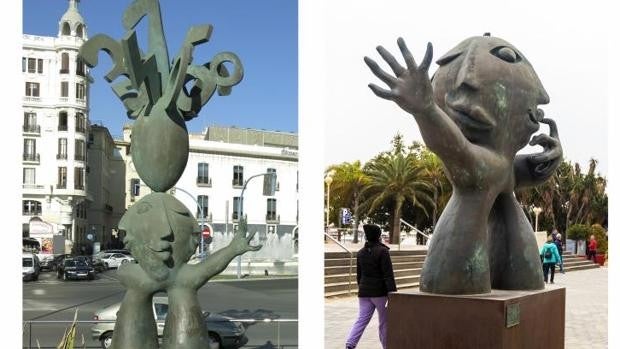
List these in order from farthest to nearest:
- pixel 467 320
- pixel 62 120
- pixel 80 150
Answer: pixel 80 150, pixel 62 120, pixel 467 320

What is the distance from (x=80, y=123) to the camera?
1543 inches

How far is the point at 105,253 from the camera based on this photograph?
98.2 ft

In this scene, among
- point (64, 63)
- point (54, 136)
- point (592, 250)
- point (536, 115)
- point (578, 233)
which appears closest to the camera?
point (536, 115)

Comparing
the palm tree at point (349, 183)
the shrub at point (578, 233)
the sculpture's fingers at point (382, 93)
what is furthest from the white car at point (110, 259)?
the sculpture's fingers at point (382, 93)

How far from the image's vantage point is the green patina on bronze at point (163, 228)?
4.04m

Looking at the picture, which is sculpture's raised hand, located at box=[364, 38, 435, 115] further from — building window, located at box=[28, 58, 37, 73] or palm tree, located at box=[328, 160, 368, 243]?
building window, located at box=[28, 58, 37, 73]

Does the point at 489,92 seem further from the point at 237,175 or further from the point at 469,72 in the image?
the point at 237,175

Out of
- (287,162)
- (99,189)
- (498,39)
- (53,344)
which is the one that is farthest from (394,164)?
(498,39)

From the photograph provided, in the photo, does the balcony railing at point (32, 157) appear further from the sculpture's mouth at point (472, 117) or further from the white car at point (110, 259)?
the sculpture's mouth at point (472, 117)

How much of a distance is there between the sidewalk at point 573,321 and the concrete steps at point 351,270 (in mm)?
339

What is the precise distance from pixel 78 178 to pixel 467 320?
38.0 meters

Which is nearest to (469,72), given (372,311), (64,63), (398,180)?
(372,311)

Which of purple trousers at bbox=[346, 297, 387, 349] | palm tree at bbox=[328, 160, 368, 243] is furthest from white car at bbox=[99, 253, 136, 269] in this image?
purple trousers at bbox=[346, 297, 387, 349]

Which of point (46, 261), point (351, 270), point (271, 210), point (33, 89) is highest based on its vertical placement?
point (33, 89)
